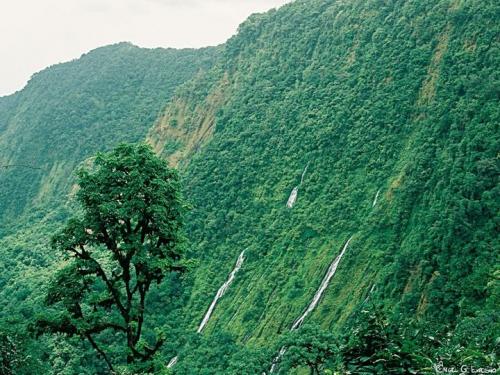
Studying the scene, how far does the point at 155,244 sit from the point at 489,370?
714 cm

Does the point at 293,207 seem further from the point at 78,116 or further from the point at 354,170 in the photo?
the point at 78,116

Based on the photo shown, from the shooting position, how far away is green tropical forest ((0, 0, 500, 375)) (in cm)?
1109

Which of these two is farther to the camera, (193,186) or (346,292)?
(193,186)

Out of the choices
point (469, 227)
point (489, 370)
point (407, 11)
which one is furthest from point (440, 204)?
point (489, 370)

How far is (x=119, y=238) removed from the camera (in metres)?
11.1

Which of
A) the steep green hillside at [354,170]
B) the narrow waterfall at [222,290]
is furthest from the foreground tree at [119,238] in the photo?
the narrow waterfall at [222,290]

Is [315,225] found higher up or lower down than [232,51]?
lower down

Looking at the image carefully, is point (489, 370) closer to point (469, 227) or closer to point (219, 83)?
point (469, 227)

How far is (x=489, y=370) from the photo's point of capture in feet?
16.7

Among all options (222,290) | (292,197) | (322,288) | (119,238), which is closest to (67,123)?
(292,197)

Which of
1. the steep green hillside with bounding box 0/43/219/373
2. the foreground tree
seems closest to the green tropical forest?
the foreground tree

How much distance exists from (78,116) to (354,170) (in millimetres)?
53688

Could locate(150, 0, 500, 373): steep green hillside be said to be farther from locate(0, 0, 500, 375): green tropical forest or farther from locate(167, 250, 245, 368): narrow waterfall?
locate(167, 250, 245, 368): narrow waterfall

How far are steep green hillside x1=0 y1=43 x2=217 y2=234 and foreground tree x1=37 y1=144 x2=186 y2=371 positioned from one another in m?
67.1
